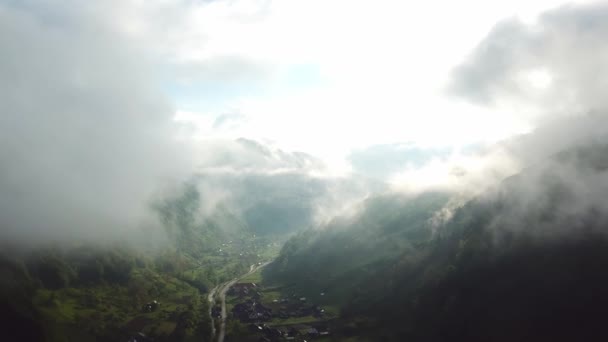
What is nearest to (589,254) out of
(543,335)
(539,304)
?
(539,304)

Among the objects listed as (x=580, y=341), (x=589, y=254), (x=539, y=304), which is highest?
(x=589, y=254)

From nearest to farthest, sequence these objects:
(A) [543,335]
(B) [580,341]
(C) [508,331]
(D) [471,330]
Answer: (B) [580,341], (A) [543,335], (C) [508,331], (D) [471,330]

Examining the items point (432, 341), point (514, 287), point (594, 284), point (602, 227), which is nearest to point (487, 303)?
point (514, 287)

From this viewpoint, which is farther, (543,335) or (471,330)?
(471,330)

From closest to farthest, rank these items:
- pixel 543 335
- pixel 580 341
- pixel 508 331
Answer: pixel 580 341
pixel 543 335
pixel 508 331

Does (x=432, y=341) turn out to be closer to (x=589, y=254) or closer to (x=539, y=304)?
(x=539, y=304)

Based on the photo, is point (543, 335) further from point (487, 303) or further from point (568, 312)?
Result: point (487, 303)

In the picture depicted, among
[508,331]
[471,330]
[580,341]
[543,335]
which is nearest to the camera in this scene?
[580,341]

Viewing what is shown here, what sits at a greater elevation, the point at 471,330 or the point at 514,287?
the point at 514,287

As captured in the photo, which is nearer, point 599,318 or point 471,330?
point 599,318
